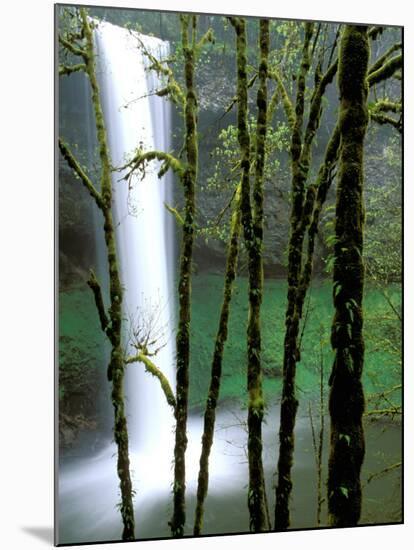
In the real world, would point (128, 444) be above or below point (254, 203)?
below

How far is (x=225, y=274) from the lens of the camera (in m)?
5.54

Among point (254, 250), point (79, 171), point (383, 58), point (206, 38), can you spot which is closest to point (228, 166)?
point (254, 250)

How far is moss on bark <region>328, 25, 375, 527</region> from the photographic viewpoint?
562cm

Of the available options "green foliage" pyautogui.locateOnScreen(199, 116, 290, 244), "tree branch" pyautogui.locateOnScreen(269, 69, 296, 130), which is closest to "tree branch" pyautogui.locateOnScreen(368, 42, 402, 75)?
"tree branch" pyautogui.locateOnScreen(269, 69, 296, 130)

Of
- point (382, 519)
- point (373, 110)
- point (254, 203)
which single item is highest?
point (373, 110)

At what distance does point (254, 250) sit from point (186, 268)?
1.51 ft

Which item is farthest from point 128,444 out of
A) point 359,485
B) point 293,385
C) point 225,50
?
point 225,50

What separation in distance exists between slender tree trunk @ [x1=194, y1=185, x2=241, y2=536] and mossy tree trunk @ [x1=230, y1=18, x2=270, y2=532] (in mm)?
75

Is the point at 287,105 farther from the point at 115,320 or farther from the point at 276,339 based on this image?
the point at 115,320

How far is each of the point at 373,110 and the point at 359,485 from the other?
2.48 metres

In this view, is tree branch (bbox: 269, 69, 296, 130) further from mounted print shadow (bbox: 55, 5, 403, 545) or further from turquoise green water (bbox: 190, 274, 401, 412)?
turquoise green water (bbox: 190, 274, 401, 412)

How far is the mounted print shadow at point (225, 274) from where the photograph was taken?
5.23 metres

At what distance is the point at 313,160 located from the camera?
5.66m

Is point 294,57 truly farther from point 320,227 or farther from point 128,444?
point 128,444
